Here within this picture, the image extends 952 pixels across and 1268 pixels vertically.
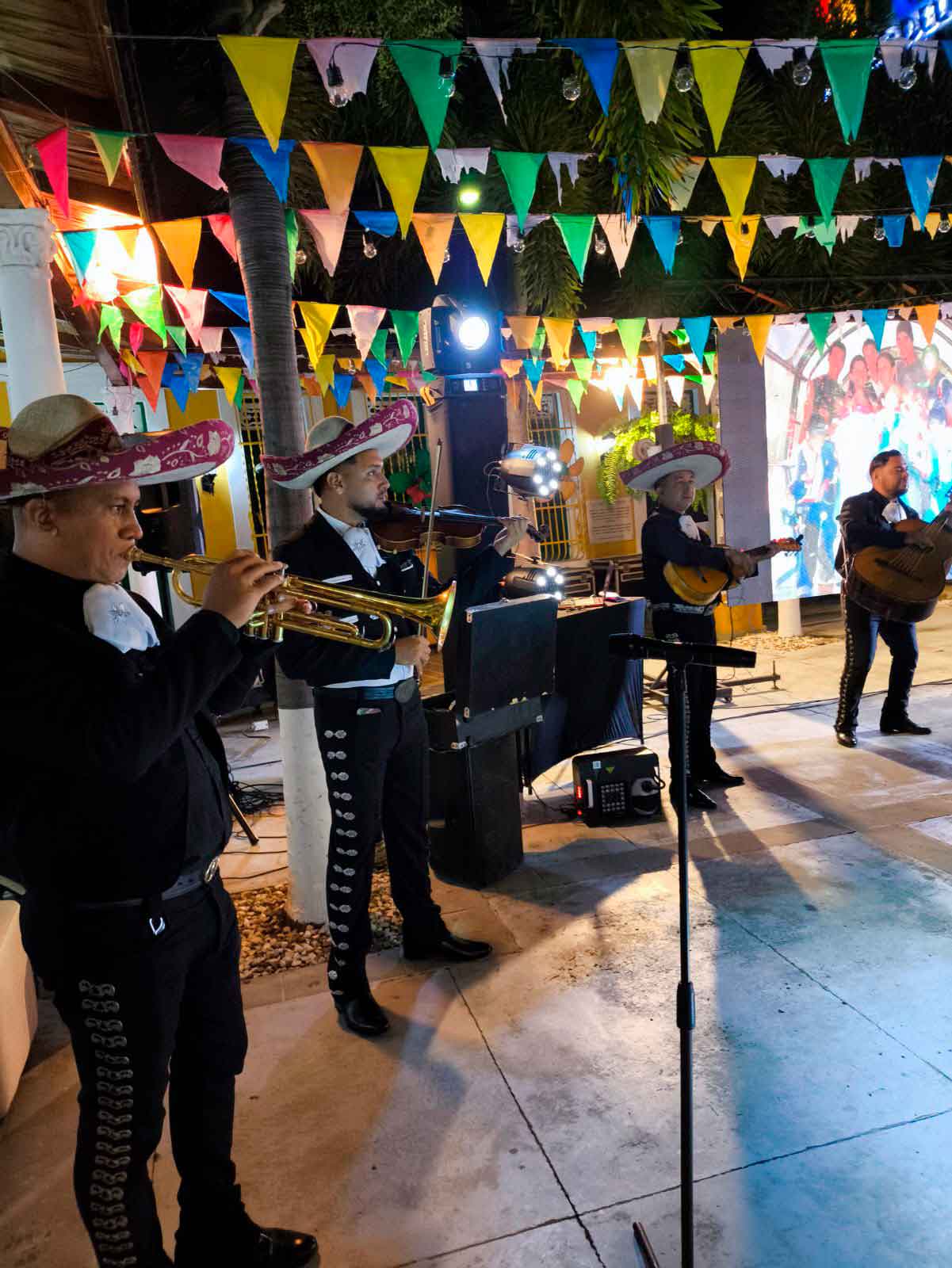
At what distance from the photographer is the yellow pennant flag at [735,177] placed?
446 centimetres

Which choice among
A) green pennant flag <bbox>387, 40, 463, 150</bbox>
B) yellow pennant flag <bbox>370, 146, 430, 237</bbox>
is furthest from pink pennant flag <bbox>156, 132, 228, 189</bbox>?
green pennant flag <bbox>387, 40, 463, 150</bbox>

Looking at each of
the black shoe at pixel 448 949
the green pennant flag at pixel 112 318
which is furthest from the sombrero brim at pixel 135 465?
the green pennant flag at pixel 112 318

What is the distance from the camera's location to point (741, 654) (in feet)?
6.70

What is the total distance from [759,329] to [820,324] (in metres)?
0.62

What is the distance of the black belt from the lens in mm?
1672

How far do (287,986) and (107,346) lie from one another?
8.19 m

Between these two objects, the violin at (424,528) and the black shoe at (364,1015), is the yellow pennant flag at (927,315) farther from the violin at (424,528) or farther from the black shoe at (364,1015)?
the black shoe at (364,1015)

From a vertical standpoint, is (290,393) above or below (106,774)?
above

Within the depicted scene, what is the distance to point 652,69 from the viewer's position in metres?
3.51

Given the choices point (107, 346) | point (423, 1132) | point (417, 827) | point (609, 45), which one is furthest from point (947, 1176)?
point (107, 346)

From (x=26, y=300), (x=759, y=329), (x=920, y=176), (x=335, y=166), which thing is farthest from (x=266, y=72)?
(x=759, y=329)

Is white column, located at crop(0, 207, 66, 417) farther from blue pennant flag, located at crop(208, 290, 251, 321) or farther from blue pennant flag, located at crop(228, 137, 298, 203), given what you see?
blue pennant flag, located at crop(228, 137, 298, 203)

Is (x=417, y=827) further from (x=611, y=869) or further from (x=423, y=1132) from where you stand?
(x=611, y=869)

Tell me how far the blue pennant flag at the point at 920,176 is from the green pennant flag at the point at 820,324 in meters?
1.87
